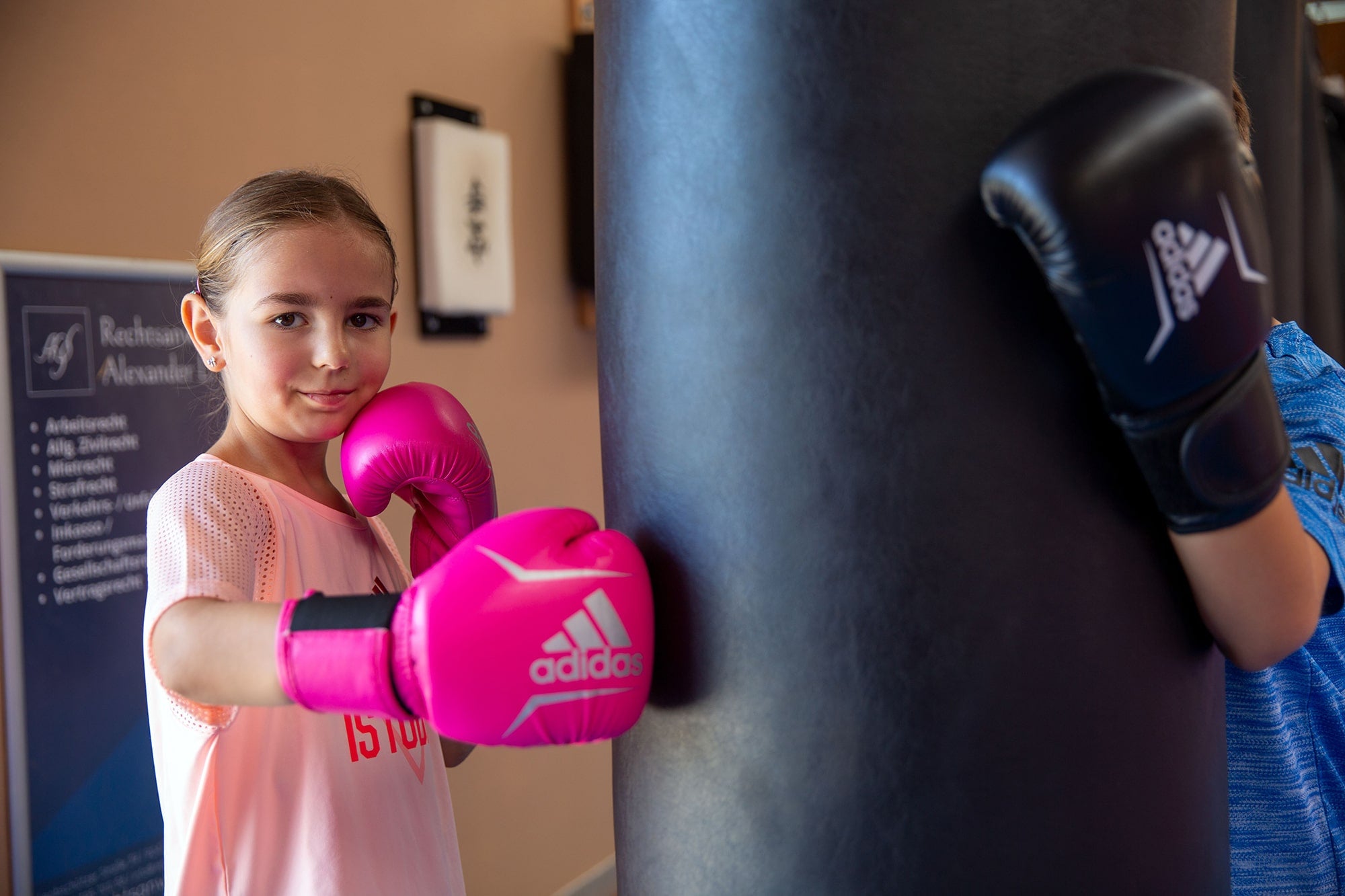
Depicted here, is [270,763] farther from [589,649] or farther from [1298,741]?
[1298,741]

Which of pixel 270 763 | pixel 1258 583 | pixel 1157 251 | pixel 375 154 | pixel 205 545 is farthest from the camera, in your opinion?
pixel 375 154

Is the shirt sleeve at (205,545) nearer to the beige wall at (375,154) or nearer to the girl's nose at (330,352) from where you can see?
the girl's nose at (330,352)

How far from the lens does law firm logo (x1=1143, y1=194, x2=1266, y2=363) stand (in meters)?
0.57

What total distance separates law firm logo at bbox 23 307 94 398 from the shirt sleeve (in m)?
0.57

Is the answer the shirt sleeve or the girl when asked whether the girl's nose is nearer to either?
the girl

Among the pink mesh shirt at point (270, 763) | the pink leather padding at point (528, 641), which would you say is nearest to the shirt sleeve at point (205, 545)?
the pink mesh shirt at point (270, 763)

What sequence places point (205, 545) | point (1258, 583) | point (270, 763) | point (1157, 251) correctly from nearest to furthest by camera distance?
point (1157, 251) < point (1258, 583) < point (205, 545) < point (270, 763)

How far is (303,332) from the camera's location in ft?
3.32

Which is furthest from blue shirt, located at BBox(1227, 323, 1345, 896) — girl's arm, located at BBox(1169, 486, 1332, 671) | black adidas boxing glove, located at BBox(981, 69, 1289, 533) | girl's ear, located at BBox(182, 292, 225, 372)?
girl's ear, located at BBox(182, 292, 225, 372)

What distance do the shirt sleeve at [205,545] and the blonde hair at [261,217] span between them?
203mm

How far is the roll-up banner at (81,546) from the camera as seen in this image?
1347 millimetres

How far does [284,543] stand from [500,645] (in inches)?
18.8

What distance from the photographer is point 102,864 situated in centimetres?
143

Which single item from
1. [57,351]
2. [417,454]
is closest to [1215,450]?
[417,454]
